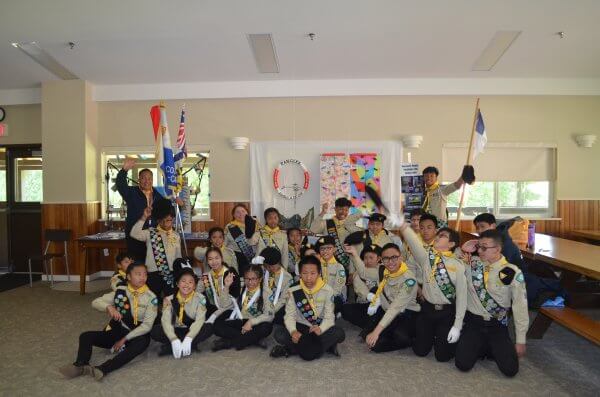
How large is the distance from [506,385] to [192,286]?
2348 millimetres

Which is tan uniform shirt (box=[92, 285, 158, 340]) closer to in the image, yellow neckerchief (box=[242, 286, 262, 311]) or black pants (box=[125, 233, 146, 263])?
yellow neckerchief (box=[242, 286, 262, 311])

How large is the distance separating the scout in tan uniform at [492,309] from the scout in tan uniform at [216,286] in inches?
72.7

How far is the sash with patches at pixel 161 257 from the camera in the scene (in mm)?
3793

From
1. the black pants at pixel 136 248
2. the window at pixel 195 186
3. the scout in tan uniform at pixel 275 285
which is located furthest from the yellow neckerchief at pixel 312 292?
the window at pixel 195 186

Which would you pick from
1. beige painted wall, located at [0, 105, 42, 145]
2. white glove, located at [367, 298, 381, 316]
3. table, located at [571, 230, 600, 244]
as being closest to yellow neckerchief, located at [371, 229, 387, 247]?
white glove, located at [367, 298, 381, 316]

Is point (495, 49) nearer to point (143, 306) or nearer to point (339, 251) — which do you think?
point (339, 251)

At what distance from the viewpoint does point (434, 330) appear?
3.08m

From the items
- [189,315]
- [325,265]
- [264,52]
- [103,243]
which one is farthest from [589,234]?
[103,243]

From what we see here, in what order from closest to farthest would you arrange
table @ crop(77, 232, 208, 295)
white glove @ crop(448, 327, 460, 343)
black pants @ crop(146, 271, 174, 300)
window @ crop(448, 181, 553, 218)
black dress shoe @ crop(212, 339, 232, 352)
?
white glove @ crop(448, 327, 460, 343) → black dress shoe @ crop(212, 339, 232, 352) → black pants @ crop(146, 271, 174, 300) → table @ crop(77, 232, 208, 295) → window @ crop(448, 181, 553, 218)

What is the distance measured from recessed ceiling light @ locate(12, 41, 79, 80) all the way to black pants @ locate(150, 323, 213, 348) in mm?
3625

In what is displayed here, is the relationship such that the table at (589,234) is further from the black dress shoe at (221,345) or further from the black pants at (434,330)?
the black dress shoe at (221,345)

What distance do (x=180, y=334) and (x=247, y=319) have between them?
0.54 metres

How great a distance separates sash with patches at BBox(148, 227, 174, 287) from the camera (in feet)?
12.4

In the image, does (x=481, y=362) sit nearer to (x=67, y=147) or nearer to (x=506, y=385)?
(x=506, y=385)
